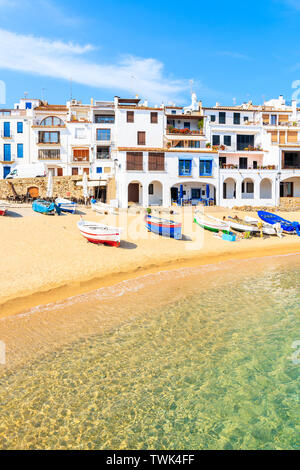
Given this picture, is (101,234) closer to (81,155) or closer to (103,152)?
(103,152)

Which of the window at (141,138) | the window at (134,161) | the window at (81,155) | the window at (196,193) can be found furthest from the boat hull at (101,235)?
the window at (81,155)

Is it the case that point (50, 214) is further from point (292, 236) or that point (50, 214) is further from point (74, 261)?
point (292, 236)

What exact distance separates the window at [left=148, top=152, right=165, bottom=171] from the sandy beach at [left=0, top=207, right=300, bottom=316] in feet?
33.5

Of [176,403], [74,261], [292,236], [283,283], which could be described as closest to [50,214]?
[74,261]

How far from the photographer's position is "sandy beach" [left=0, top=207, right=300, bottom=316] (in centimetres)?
1512

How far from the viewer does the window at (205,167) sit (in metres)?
42.4

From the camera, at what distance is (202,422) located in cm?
725

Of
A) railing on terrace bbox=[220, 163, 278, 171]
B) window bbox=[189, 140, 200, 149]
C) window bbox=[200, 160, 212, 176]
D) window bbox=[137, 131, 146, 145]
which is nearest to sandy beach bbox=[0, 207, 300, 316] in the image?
window bbox=[200, 160, 212, 176]

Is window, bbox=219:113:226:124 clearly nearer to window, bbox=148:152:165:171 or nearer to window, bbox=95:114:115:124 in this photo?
window, bbox=95:114:115:124

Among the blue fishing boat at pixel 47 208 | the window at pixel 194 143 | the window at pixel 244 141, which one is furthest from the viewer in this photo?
the window at pixel 244 141

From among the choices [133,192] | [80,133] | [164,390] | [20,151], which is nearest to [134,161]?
[133,192]

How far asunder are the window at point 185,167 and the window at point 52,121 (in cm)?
2414

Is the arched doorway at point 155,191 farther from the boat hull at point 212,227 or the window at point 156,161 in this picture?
the boat hull at point 212,227

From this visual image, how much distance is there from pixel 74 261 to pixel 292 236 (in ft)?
73.3
